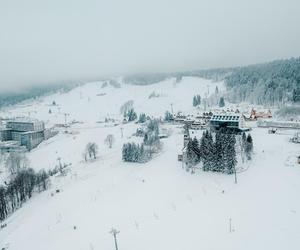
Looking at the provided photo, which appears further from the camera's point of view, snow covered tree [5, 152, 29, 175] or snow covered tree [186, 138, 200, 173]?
snow covered tree [5, 152, 29, 175]

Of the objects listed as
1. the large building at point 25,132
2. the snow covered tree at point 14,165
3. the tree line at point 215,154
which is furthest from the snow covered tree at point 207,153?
the large building at point 25,132

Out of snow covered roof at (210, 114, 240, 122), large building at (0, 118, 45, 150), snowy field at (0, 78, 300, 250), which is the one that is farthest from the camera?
large building at (0, 118, 45, 150)

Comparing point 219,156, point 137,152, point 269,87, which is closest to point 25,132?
point 137,152

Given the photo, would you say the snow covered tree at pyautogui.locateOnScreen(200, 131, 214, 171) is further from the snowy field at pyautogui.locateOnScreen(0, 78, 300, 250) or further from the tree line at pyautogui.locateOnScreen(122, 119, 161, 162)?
the tree line at pyautogui.locateOnScreen(122, 119, 161, 162)

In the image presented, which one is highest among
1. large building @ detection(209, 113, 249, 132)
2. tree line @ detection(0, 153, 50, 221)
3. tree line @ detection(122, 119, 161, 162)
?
large building @ detection(209, 113, 249, 132)

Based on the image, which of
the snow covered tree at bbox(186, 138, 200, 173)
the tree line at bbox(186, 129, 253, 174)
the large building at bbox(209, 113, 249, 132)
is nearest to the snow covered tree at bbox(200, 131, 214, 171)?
the tree line at bbox(186, 129, 253, 174)

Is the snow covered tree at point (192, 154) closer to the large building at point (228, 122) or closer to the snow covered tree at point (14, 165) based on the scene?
the large building at point (228, 122)
